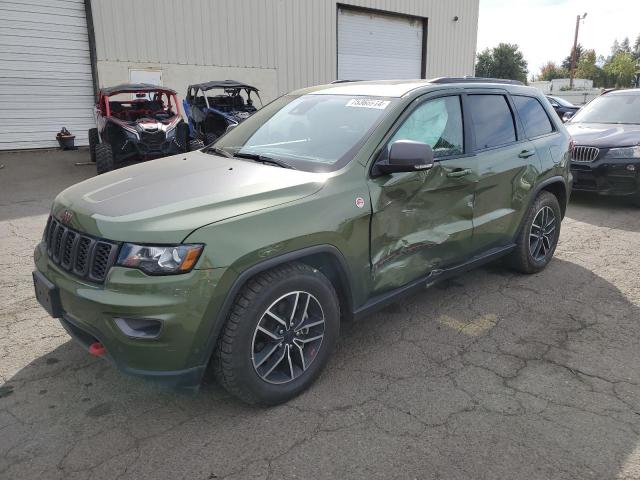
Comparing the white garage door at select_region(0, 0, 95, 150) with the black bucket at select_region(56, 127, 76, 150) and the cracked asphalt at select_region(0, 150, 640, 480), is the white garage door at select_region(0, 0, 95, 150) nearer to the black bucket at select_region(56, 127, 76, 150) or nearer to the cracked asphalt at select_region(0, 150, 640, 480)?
the black bucket at select_region(56, 127, 76, 150)

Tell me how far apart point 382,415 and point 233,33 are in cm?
1430

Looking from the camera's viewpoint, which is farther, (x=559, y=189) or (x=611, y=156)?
(x=611, y=156)

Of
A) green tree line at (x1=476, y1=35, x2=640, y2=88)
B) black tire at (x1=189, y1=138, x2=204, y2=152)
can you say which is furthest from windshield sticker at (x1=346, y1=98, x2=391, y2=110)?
green tree line at (x1=476, y1=35, x2=640, y2=88)

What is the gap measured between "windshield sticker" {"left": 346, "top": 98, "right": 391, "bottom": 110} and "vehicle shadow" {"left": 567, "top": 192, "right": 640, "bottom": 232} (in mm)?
4534

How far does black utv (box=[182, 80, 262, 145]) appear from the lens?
37.6 ft

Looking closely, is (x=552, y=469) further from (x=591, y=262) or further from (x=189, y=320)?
(x=591, y=262)

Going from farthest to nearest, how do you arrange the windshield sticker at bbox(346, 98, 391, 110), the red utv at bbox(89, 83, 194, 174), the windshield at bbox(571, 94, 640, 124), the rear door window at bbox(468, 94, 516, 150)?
1. the red utv at bbox(89, 83, 194, 174)
2. the windshield at bbox(571, 94, 640, 124)
3. the rear door window at bbox(468, 94, 516, 150)
4. the windshield sticker at bbox(346, 98, 391, 110)

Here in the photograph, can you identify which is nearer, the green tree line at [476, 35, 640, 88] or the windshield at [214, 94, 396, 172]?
the windshield at [214, 94, 396, 172]

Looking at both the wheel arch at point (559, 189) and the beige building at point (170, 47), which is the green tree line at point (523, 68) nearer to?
the beige building at point (170, 47)

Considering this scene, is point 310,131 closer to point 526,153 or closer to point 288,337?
point 288,337

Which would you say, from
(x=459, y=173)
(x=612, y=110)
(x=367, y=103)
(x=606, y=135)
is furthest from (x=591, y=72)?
(x=367, y=103)

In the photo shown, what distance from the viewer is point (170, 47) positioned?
13.8 metres

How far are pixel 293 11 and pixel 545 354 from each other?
49.2 ft

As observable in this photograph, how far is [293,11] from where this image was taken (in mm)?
15891
